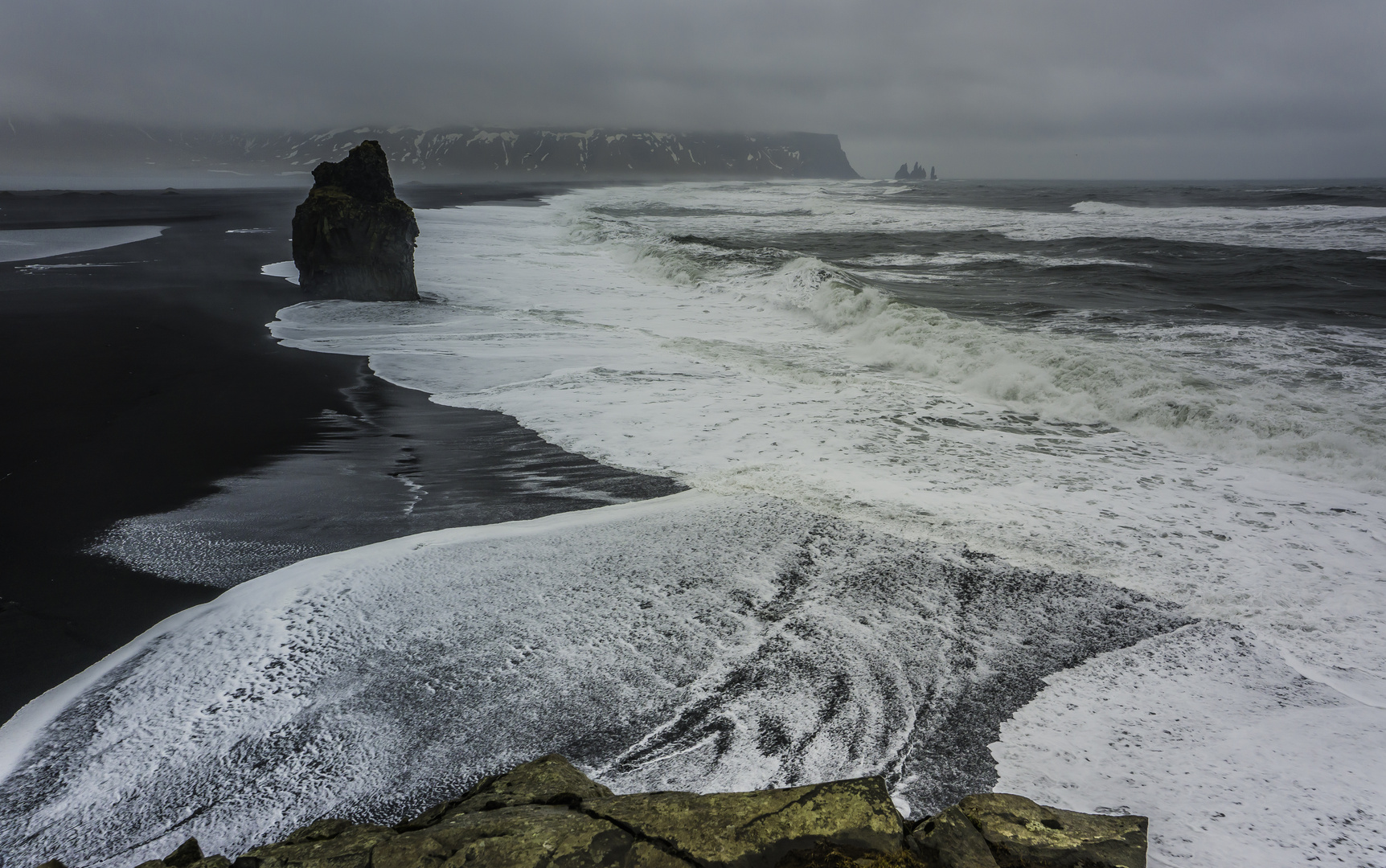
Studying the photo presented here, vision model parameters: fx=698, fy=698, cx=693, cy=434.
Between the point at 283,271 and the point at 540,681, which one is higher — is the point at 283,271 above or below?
above

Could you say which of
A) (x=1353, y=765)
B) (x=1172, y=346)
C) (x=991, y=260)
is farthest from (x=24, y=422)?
(x=991, y=260)

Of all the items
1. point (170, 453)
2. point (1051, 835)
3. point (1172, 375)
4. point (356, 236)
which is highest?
→ point (356, 236)

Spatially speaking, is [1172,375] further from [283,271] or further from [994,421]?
[283,271]

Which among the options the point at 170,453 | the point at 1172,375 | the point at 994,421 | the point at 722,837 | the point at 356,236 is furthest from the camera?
the point at 356,236

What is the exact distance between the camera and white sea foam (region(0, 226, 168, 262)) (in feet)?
60.8

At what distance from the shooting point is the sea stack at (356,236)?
1288cm

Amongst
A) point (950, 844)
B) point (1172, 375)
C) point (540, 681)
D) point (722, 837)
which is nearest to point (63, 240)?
point (540, 681)

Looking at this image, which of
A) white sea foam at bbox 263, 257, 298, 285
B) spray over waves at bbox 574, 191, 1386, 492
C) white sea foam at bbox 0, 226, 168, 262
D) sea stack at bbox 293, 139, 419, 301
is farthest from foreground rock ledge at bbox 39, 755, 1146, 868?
white sea foam at bbox 0, 226, 168, 262

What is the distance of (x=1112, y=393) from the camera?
25.0 feet

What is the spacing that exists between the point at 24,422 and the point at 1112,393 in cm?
1070

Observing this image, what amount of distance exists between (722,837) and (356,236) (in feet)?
44.9

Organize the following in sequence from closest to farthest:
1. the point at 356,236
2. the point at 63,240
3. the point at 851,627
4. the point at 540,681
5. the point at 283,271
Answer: the point at 540,681, the point at 851,627, the point at 356,236, the point at 283,271, the point at 63,240

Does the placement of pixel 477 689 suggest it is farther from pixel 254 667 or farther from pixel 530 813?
pixel 530 813

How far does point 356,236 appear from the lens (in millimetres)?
12945
